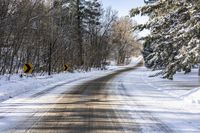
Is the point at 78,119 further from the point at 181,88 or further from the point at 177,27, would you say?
the point at 181,88

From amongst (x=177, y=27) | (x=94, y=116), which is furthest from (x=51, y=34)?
(x=94, y=116)

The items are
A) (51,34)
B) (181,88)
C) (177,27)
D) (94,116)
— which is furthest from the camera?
(51,34)

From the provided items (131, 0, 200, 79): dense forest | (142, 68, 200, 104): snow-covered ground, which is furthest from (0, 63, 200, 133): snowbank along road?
(131, 0, 200, 79): dense forest

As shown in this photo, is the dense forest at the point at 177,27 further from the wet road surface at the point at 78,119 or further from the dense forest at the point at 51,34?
the wet road surface at the point at 78,119

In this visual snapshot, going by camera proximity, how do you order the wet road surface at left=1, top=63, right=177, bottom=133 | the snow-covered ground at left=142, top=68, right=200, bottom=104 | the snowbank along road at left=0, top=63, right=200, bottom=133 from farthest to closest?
A: the snow-covered ground at left=142, top=68, right=200, bottom=104, the snowbank along road at left=0, top=63, right=200, bottom=133, the wet road surface at left=1, top=63, right=177, bottom=133

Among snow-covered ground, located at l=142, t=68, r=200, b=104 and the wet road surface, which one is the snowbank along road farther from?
snow-covered ground, located at l=142, t=68, r=200, b=104

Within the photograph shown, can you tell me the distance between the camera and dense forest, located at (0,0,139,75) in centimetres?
2920

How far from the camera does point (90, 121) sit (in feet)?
30.8

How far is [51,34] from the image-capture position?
39188 mm

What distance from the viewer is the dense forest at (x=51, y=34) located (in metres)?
29.2

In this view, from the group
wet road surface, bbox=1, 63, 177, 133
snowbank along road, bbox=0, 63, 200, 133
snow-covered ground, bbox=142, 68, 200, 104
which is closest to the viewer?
wet road surface, bbox=1, 63, 177, 133

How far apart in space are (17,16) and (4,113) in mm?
19565

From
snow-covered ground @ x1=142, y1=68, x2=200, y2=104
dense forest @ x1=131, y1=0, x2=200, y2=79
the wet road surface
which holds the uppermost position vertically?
dense forest @ x1=131, y1=0, x2=200, y2=79

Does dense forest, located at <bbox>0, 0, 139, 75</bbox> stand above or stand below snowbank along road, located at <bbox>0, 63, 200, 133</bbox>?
above
